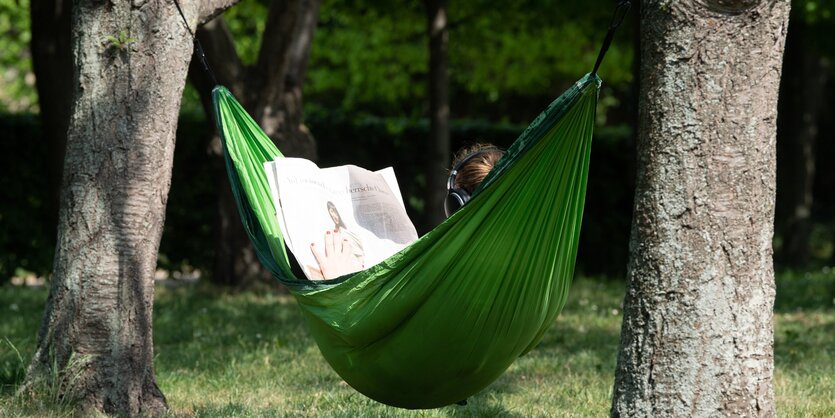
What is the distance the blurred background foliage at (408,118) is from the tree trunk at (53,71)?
41.7 inches

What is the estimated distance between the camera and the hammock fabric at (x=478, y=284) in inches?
136

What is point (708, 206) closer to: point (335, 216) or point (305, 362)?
point (335, 216)

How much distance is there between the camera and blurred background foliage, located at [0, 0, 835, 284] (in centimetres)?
1045

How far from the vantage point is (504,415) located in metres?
4.83

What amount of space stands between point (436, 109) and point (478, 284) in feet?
22.3

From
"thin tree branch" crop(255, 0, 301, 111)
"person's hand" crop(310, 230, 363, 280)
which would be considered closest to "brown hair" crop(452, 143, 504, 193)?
"person's hand" crop(310, 230, 363, 280)

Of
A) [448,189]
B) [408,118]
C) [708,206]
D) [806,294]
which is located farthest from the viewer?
[408,118]

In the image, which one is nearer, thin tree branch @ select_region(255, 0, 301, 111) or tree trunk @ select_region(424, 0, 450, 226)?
thin tree branch @ select_region(255, 0, 301, 111)

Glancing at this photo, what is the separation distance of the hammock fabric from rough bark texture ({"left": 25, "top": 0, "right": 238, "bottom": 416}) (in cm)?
115

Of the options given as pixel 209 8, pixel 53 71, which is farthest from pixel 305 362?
pixel 53 71

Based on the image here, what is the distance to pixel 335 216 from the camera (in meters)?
4.27

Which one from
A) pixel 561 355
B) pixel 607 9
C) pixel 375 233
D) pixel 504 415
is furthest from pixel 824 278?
pixel 375 233

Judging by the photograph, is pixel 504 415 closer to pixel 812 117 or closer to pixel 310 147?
pixel 310 147

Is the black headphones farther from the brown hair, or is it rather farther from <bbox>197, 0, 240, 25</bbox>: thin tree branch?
<bbox>197, 0, 240, 25</bbox>: thin tree branch
